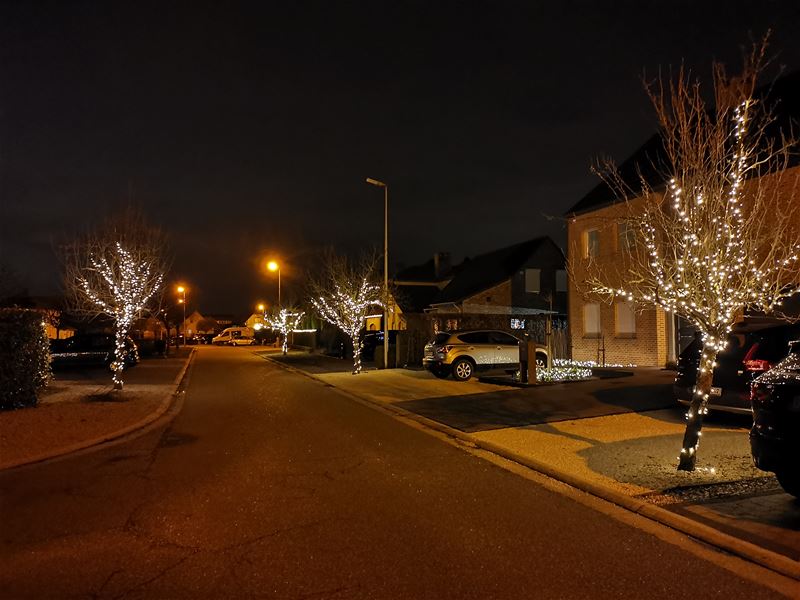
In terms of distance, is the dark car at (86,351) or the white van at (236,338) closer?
the dark car at (86,351)

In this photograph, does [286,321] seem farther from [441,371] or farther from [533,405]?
[533,405]

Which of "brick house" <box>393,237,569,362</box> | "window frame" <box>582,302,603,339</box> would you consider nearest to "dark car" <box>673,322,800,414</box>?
"window frame" <box>582,302,603,339</box>

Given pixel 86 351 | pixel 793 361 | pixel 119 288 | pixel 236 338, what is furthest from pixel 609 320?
pixel 236 338

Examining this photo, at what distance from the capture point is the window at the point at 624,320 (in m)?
21.7

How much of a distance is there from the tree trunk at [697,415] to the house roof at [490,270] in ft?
92.7

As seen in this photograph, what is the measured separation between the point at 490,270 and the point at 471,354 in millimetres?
20734

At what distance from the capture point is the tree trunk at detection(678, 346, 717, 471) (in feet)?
24.6

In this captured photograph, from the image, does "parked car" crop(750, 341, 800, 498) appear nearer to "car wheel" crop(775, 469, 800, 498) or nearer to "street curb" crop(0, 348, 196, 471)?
"car wheel" crop(775, 469, 800, 498)

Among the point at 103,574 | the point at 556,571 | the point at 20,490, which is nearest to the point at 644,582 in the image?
the point at 556,571

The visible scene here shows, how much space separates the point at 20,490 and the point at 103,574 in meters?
3.46

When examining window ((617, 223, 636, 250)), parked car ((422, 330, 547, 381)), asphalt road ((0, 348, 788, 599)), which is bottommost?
asphalt road ((0, 348, 788, 599))

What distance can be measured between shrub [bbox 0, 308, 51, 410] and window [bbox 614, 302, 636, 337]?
1735 centimetres

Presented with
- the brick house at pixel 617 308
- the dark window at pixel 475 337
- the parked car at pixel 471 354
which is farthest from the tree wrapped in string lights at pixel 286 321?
the dark window at pixel 475 337

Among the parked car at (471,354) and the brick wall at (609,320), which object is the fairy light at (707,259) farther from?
the parked car at (471,354)
